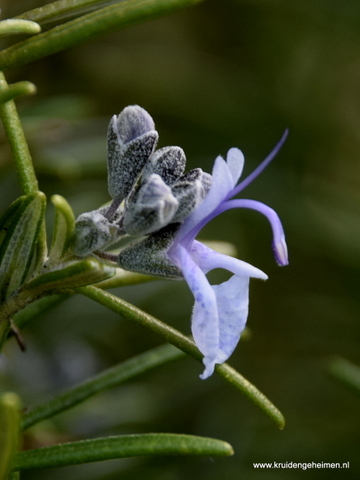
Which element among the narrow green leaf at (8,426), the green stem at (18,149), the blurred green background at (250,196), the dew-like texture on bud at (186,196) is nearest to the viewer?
the narrow green leaf at (8,426)

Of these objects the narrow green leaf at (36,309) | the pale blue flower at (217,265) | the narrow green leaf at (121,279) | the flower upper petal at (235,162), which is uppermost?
the flower upper petal at (235,162)

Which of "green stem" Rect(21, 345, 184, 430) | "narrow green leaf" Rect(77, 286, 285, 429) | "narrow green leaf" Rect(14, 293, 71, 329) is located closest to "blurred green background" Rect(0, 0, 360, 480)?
"green stem" Rect(21, 345, 184, 430)

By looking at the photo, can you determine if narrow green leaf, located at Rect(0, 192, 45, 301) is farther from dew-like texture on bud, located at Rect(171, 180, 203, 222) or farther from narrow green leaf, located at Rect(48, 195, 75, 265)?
dew-like texture on bud, located at Rect(171, 180, 203, 222)

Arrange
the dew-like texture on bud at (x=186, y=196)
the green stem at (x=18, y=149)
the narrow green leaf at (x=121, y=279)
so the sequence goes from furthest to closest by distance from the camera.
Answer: the narrow green leaf at (x=121, y=279) < the green stem at (x=18, y=149) < the dew-like texture on bud at (x=186, y=196)

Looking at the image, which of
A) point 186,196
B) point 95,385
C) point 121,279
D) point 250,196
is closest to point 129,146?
point 186,196

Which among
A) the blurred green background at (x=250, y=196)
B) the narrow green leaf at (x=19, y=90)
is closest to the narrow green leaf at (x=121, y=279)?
the narrow green leaf at (x=19, y=90)

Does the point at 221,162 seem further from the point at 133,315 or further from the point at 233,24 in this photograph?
the point at 233,24

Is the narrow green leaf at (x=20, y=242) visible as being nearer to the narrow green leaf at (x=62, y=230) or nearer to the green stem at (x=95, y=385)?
the narrow green leaf at (x=62, y=230)
